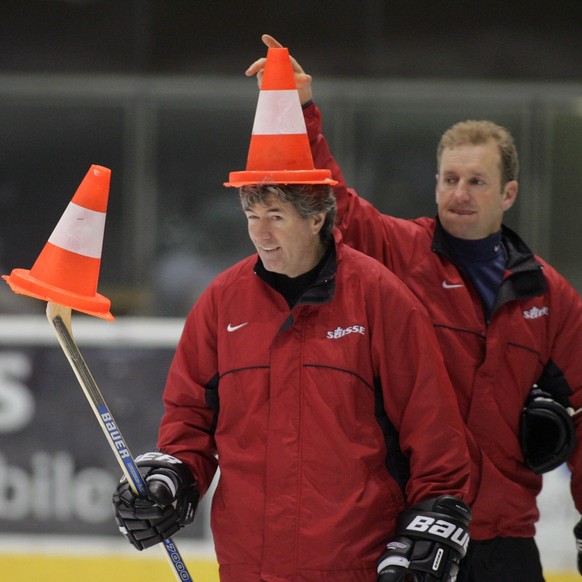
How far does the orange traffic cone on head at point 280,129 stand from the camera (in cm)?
200

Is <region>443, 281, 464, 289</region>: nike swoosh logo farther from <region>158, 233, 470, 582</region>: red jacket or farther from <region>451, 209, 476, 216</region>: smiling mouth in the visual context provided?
<region>158, 233, 470, 582</region>: red jacket

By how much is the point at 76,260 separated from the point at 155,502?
47 centimetres

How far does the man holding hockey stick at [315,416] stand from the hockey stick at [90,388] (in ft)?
0.11

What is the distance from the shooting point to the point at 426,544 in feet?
6.23

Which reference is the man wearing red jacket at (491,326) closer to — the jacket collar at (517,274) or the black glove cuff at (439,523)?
the jacket collar at (517,274)

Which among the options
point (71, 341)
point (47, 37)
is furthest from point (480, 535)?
point (47, 37)

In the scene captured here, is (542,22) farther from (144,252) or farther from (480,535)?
(480,535)

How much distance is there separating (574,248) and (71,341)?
197 inches

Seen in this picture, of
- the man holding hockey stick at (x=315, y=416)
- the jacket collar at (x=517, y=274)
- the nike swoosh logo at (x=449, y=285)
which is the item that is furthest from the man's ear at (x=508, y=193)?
Result: the man holding hockey stick at (x=315, y=416)

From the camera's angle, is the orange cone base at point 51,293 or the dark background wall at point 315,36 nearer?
the orange cone base at point 51,293

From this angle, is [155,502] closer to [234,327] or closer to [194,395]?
[194,395]

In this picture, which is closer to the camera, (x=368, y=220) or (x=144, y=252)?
(x=368, y=220)

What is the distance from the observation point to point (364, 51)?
21.6 ft

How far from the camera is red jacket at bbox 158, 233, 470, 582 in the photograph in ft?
6.34
